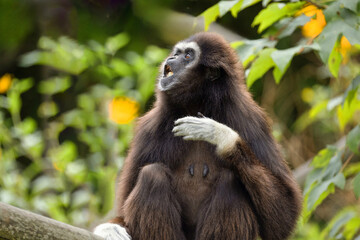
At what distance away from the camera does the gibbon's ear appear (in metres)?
5.97

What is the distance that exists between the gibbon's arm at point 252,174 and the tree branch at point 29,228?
1347 mm

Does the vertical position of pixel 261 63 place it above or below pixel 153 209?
above

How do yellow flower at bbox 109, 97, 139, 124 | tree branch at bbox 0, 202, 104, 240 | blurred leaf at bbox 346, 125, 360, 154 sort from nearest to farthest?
tree branch at bbox 0, 202, 104, 240
blurred leaf at bbox 346, 125, 360, 154
yellow flower at bbox 109, 97, 139, 124

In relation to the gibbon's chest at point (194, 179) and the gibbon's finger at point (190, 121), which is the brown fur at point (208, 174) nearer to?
the gibbon's chest at point (194, 179)

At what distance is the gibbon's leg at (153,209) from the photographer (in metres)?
5.35

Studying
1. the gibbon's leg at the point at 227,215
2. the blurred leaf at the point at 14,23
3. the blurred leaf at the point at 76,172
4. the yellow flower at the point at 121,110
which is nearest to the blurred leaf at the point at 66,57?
the yellow flower at the point at 121,110

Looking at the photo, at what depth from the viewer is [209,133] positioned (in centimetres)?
540

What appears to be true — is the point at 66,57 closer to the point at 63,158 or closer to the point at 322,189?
the point at 63,158

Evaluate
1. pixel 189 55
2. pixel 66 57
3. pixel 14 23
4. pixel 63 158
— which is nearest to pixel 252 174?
pixel 189 55

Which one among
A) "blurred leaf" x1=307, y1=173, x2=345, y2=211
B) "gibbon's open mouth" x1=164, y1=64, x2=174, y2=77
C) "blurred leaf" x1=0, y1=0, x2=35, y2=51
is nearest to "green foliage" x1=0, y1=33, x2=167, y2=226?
"blurred leaf" x1=0, y1=0, x2=35, y2=51

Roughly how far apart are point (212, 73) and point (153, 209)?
145 centimetres

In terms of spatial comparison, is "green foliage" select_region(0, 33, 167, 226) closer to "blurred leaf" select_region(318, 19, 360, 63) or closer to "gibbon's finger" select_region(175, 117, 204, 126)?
"gibbon's finger" select_region(175, 117, 204, 126)

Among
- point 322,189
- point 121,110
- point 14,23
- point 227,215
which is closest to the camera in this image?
point 227,215

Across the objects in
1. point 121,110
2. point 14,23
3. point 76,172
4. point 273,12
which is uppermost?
point 273,12
